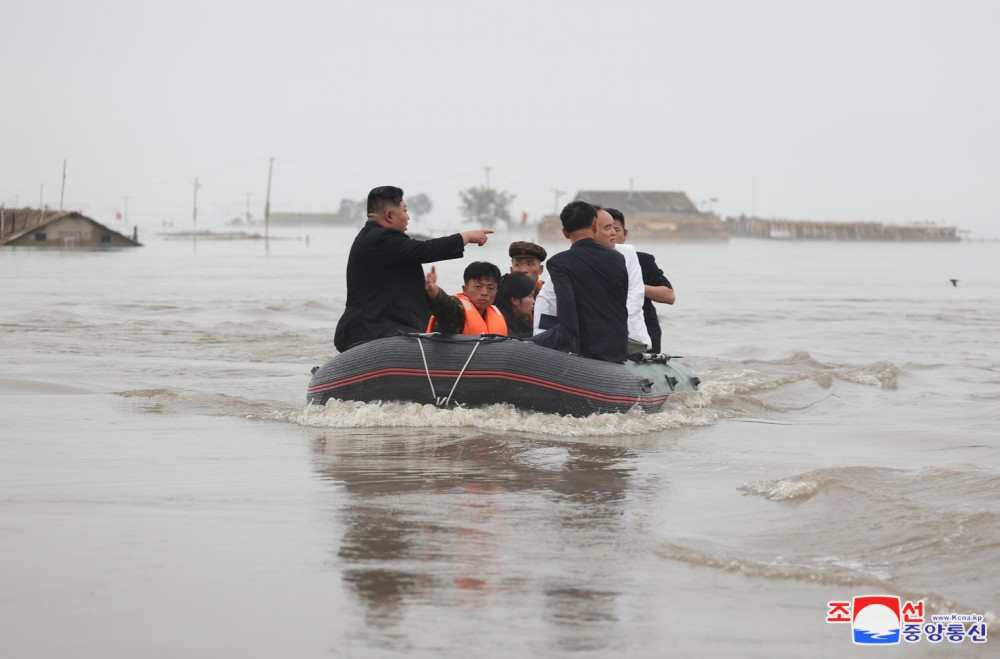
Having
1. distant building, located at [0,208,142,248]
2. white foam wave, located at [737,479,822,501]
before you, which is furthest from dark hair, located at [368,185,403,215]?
distant building, located at [0,208,142,248]

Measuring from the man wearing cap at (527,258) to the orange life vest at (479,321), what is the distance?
62 centimetres

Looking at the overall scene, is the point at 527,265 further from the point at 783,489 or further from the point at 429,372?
the point at 783,489

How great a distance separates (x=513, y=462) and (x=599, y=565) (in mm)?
2764

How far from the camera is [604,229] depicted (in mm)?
9750

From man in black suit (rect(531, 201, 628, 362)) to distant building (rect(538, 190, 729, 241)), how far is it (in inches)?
5760

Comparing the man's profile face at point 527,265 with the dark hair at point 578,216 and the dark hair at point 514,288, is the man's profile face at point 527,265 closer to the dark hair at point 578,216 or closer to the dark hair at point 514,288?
the dark hair at point 514,288

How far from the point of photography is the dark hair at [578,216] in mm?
9711

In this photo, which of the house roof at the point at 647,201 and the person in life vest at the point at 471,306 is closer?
the person in life vest at the point at 471,306

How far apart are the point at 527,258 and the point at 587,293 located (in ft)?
4.40

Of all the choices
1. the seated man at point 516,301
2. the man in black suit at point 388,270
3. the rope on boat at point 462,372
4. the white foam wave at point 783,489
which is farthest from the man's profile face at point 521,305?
the white foam wave at point 783,489

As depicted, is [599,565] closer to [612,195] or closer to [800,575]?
[800,575]

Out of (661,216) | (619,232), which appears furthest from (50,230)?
(661,216)

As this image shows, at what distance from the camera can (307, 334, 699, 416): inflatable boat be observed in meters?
9.50
